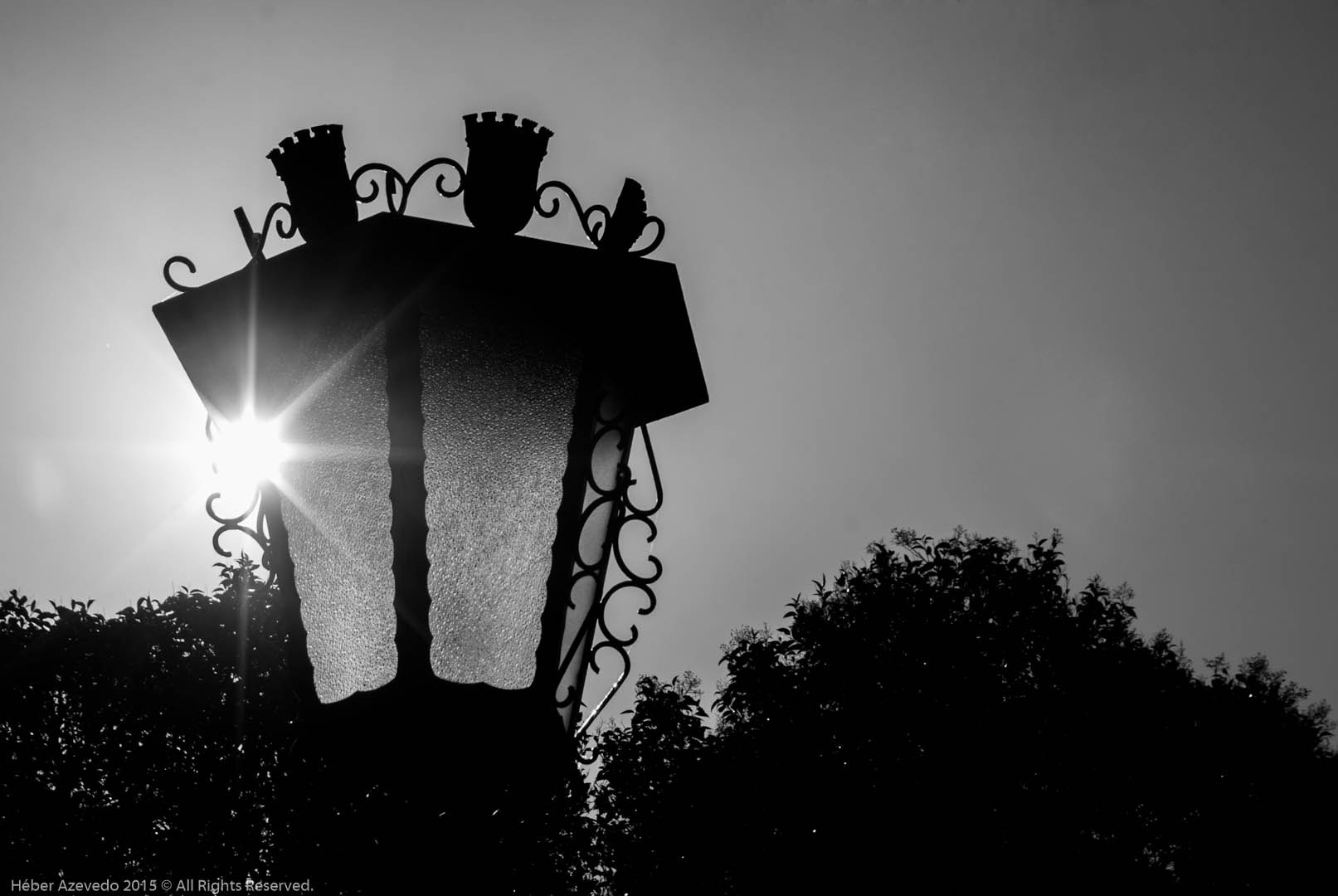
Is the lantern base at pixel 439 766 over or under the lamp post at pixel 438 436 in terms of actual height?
under

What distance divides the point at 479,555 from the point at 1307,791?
3203 centimetres

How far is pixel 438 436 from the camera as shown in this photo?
2.86 meters

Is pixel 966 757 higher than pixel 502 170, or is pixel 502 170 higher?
pixel 966 757

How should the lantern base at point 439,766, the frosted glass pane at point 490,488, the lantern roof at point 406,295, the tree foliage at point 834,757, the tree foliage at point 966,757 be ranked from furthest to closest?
the tree foliage at point 966,757 → the tree foliage at point 834,757 → the lantern roof at point 406,295 → the frosted glass pane at point 490,488 → the lantern base at point 439,766

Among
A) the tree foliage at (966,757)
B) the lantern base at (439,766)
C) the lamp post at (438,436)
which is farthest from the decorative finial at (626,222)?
the tree foliage at (966,757)

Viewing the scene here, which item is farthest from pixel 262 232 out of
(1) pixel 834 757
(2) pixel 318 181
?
(1) pixel 834 757

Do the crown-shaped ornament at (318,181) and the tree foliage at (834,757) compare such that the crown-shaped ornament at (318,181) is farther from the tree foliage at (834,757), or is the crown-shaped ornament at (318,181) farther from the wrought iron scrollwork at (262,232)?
the tree foliage at (834,757)

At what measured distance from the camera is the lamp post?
278cm

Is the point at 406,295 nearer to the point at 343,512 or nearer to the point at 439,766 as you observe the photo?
the point at 343,512

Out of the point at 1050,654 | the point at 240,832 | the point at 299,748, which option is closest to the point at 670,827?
the point at 240,832

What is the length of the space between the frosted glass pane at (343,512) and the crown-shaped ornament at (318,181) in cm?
39

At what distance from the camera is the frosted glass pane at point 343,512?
2.84 metres

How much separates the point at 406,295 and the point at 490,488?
21.4 inches

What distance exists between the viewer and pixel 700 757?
25438mm
